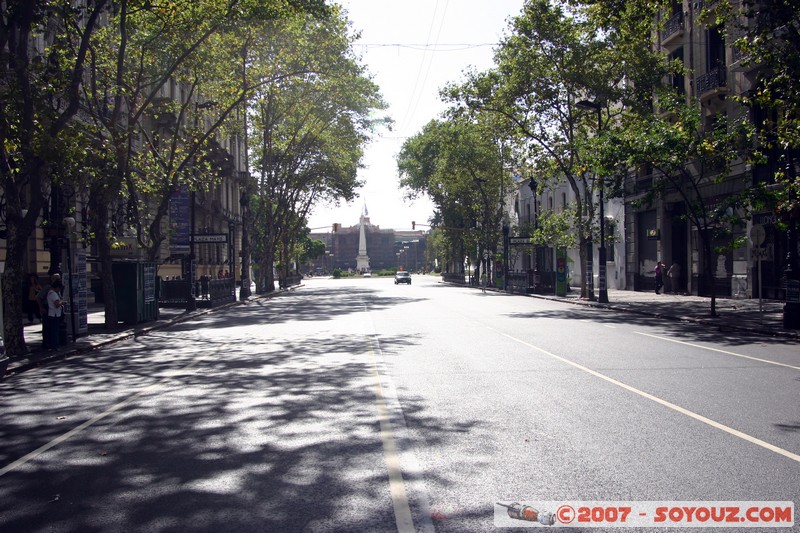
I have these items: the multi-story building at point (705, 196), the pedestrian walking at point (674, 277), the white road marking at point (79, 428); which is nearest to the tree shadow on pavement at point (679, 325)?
the multi-story building at point (705, 196)

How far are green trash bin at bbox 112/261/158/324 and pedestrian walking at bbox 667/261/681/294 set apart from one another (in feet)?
83.5

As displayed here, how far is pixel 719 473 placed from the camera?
5.30 meters

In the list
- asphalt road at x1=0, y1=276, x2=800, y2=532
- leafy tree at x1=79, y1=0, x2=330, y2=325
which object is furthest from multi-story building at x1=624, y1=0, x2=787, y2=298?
asphalt road at x1=0, y1=276, x2=800, y2=532

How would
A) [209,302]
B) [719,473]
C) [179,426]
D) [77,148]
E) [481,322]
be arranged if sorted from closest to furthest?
1. [719,473]
2. [179,426]
3. [77,148]
4. [481,322]
5. [209,302]

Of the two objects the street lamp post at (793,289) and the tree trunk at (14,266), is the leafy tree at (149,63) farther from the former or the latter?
the street lamp post at (793,289)

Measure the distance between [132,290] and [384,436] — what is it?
17.5 metres

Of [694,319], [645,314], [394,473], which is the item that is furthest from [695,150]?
[394,473]

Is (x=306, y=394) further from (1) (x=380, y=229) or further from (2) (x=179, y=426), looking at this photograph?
(1) (x=380, y=229)

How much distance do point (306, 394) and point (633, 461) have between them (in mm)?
4533

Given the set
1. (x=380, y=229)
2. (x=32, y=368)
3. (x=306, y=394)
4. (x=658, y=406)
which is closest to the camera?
(x=658, y=406)

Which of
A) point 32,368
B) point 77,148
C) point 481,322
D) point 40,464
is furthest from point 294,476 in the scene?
point 481,322

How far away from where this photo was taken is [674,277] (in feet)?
117

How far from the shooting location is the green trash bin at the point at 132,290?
22.0m

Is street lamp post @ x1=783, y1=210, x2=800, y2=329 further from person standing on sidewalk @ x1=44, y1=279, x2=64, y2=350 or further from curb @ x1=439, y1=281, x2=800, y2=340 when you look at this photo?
person standing on sidewalk @ x1=44, y1=279, x2=64, y2=350
